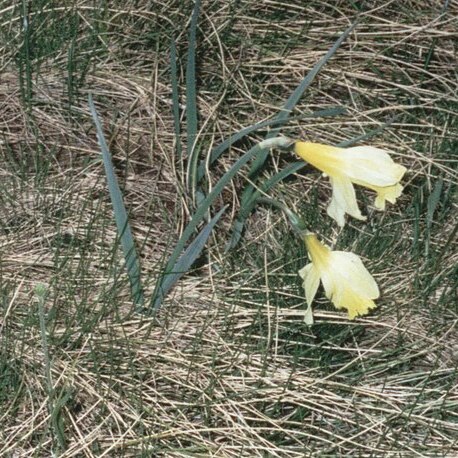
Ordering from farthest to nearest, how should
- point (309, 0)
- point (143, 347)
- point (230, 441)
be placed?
point (309, 0)
point (143, 347)
point (230, 441)

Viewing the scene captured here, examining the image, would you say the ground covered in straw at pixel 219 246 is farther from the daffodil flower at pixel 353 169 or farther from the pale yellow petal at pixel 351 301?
the daffodil flower at pixel 353 169

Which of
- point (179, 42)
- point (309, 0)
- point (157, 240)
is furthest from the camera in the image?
point (309, 0)

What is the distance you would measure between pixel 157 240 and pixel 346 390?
590 mm

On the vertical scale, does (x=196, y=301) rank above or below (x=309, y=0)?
below

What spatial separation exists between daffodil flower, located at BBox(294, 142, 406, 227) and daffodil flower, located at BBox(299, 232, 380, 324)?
0.27ft

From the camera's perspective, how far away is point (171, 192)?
2.50 meters

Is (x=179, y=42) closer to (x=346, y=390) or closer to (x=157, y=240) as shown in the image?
(x=157, y=240)

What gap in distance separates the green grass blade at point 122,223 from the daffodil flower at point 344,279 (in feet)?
1.29

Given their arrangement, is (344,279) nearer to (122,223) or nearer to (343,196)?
(343,196)

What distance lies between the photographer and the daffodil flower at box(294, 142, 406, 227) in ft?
6.11

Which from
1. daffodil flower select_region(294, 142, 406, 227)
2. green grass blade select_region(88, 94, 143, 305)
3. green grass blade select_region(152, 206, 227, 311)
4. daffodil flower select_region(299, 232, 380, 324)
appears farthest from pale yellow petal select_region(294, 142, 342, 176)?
green grass blade select_region(88, 94, 143, 305)

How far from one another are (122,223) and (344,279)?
0.48m

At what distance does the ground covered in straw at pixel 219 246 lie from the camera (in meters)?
1.94

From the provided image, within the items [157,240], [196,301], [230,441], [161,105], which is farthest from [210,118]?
[230,441]
